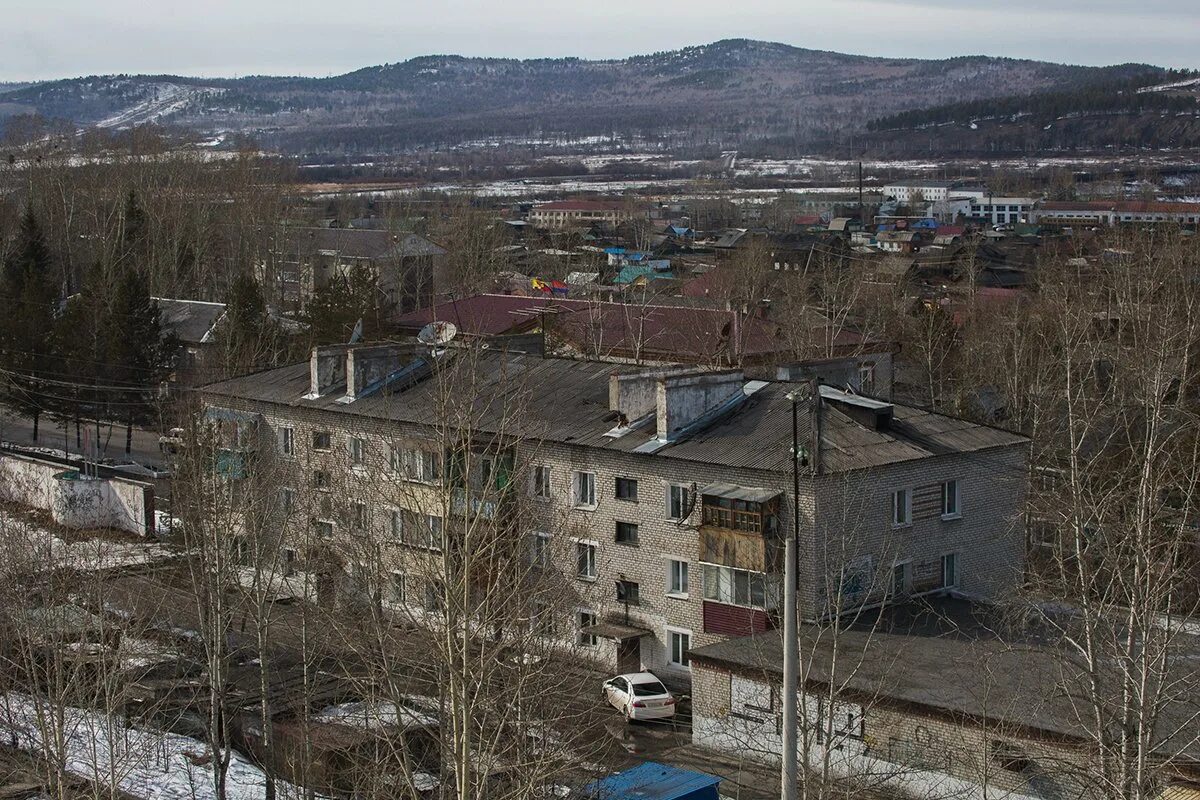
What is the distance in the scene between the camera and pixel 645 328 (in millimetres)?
32656

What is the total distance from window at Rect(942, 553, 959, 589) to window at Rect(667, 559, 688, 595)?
2.96 m

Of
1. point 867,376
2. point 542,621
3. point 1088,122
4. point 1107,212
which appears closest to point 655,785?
point 542,621

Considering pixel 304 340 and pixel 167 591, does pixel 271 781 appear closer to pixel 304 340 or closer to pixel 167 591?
pixel 167 591

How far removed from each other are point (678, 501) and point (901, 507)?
2522 millimetres

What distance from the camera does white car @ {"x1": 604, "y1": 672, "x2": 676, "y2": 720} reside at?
16.2m

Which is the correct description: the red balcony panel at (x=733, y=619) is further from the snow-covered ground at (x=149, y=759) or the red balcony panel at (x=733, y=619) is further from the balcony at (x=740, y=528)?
the snow-covered ground at (x=149, y=759)

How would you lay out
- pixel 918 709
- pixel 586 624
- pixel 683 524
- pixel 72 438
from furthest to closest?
pixel 72 438 → pixel 586 624 → pixel 683 524 → pixel 918 709

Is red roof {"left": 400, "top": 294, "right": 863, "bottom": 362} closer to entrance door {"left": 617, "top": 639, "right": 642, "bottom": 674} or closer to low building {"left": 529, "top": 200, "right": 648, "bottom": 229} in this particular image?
entrance door {"left": 617, "top": 639, "right": 642, "bottom": 674}

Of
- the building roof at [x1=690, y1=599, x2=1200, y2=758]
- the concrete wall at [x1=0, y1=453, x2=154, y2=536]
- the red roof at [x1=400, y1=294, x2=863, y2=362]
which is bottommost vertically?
the concrete wall at [x1=0, y1=453, x2=154, y2=536]

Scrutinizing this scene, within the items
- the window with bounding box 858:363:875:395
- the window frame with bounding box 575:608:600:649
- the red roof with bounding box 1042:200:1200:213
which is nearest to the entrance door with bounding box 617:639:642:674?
the window frame with bounding box 575:608:600:649

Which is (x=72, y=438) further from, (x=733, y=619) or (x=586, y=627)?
(x=733, y=619)

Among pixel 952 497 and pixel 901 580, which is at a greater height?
pixel 952 497

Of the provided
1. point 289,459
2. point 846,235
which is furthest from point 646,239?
point 289,459

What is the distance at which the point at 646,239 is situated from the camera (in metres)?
76.6
